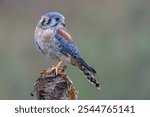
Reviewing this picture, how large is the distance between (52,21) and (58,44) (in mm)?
520

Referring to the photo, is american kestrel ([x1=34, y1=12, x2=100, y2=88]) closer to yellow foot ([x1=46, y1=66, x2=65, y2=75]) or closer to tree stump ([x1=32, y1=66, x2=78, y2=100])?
yellow foot ([x1=46, y1=66, x2=65, y2=75])

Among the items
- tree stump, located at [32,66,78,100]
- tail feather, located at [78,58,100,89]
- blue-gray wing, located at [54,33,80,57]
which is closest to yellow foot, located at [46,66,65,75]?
tree stump, located at [32,66,78,100]

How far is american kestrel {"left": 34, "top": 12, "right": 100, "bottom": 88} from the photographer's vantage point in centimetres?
1101

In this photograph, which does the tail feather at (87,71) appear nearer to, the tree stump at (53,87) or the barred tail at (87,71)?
the barred tail at (87,71)

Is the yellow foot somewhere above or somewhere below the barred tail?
below

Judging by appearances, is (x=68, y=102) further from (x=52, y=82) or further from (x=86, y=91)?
(x=86, y=91)

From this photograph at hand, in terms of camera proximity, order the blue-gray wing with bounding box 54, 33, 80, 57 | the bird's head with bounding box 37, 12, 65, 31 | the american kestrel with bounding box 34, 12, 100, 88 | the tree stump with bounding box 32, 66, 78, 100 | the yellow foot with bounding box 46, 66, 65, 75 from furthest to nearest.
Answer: the blue-gray wing with bounding box 54, 33, 80, 57, the american kestrel with bounding box 34, 12, 100, 88, the bird's head with bounding box 37, 12, 65, 31, the yellow foot with bounding box 46, 66, 65, 75, the tree stump with bounding box 32, 66, 78, 100

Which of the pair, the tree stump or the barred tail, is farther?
the barred tail

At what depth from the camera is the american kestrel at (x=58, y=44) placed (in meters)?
11.0

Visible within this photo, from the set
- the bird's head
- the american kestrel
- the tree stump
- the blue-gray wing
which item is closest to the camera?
the tree stump

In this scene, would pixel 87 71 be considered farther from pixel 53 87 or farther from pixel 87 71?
pixel 53 87

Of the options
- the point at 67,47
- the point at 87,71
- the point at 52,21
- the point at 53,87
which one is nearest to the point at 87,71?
the point at 87,71

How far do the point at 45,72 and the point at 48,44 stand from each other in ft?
2.65

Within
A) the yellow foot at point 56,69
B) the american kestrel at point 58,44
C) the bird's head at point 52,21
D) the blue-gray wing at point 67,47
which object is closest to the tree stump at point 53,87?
the yellow foot at point 56,69
